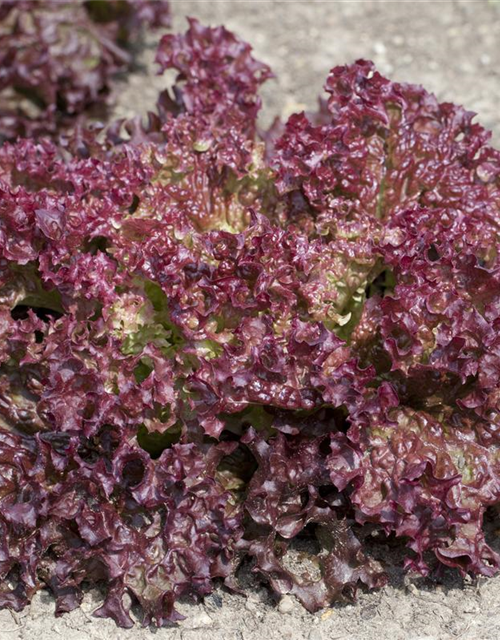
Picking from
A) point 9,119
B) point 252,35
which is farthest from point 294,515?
point 252,35

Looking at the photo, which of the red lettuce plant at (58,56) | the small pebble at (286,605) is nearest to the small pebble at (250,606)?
the small pebble at (286,605)

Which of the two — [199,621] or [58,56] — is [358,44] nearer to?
[58,56]

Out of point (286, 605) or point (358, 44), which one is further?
point (358, 44)

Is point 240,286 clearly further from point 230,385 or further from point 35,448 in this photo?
point 35,448

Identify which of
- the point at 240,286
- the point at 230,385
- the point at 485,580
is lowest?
the point at 485,580

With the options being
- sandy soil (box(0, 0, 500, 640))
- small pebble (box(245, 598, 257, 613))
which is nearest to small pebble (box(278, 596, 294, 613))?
small pebble (box(245, 598, 257, 613))

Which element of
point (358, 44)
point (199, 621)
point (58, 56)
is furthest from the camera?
point (358, 44)

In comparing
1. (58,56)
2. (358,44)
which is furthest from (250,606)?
(358,44)
